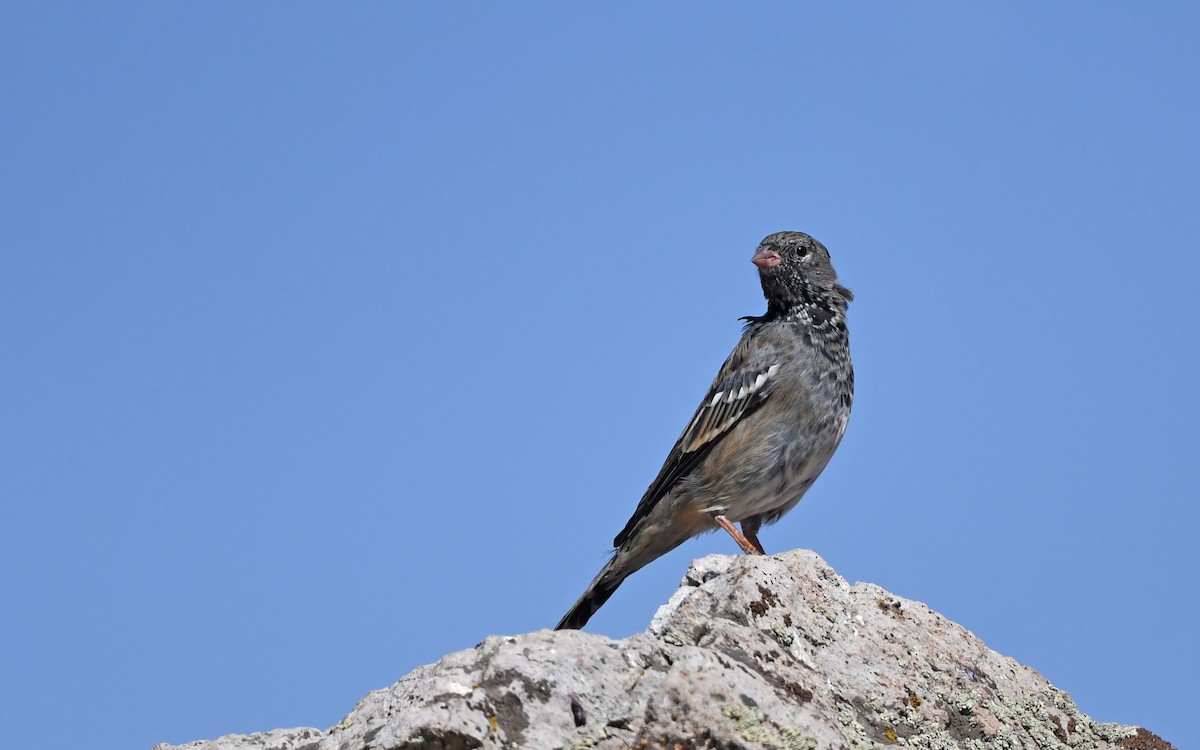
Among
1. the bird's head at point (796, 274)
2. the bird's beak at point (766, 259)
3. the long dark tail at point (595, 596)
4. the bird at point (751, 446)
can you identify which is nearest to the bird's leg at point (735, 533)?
the bird at point (751, 446)

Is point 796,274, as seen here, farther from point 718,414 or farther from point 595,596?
point 595,596

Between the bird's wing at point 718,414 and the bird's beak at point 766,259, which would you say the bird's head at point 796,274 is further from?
the bird's wing at point 718,414

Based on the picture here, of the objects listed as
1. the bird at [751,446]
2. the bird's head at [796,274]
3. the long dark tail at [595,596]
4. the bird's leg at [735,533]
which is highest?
the bird's head at [796,274]

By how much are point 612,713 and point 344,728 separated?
3.97ft

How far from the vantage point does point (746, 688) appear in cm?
444

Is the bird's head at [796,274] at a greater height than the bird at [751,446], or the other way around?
the bird's head at [796,274]

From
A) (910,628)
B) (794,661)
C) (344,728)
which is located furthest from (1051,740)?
(344,728)

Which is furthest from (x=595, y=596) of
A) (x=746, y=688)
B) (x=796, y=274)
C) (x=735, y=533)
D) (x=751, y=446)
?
(x=746, y=688)

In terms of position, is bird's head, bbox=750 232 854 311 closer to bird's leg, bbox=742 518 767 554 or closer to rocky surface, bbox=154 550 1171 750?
bird's leg, bbox=742 518 767 554

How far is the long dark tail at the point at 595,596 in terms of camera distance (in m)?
8.30

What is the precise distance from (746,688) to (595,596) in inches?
161

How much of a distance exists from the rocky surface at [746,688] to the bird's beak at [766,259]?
12.8ft

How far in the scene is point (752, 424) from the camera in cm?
873

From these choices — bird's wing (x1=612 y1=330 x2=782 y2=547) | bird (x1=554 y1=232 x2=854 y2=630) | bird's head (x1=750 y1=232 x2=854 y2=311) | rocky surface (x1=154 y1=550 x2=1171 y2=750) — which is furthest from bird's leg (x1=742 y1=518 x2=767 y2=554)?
rocky surface (x1=154 y1=550 x2=1171 y2=750)
